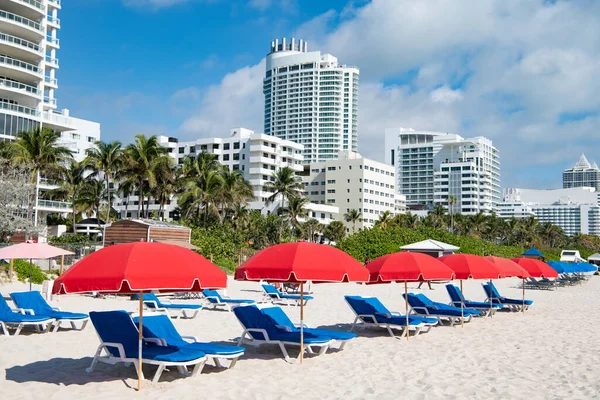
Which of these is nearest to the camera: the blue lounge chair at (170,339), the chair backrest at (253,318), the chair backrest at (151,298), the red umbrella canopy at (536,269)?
the blue lounge chair at (170,339)

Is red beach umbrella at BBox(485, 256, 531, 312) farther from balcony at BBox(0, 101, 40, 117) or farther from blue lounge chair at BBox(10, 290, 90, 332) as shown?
balcony at BBox(0, 101, 40, 117)

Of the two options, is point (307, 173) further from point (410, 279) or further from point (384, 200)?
point (410, 279)

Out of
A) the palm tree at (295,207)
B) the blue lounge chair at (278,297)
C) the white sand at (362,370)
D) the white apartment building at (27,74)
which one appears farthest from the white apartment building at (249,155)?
the white sand at (362,370)

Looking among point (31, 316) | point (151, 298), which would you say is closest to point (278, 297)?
point (151, 298)

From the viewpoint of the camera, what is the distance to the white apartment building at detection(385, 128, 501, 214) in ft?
504

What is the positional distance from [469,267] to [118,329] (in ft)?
31.6

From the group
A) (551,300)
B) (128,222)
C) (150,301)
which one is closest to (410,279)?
(150,301)

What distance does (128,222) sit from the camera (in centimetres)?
3116

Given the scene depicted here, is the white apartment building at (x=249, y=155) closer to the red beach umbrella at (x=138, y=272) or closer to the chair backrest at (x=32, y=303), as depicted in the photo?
the chair backrest at (x=32, y=303)

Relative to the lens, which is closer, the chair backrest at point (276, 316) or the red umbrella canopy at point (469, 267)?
the chair backrest at point (276, 316)

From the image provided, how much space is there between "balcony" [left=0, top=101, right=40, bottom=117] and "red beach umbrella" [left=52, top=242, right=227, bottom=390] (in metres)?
50.4

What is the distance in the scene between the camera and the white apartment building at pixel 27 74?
52500mm

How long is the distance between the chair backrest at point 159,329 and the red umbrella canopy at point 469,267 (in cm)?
815

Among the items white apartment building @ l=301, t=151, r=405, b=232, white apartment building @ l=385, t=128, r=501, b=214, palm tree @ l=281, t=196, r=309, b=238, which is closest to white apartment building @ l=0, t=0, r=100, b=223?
palm tree @ l=281, t=196, r=309, b=238
